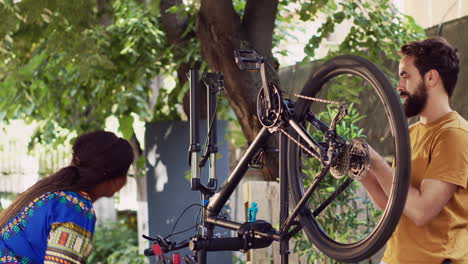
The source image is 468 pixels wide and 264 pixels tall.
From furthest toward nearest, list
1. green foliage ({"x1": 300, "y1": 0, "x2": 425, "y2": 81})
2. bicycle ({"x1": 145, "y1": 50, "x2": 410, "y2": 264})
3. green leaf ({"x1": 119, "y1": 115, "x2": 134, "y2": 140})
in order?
1. green leaf ({"x1": 119, "y1": 115, "x2": 134, "y2": 140})
2. green foliage ({"x1": 300, "y1": 0, "x2": 425, "y2": 81})
3. bicycle ({"x1": 145, "y1": 50, "x2": 410, "y2": 264})

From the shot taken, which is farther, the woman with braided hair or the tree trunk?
the tree trunk

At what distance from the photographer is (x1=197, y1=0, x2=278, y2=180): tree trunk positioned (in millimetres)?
4449

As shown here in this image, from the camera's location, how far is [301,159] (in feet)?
7.56

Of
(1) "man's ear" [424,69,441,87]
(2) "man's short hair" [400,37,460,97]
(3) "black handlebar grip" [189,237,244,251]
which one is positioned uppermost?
(2) "man's short hair" [400,37,460,97]

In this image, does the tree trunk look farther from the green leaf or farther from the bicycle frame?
the green leaf

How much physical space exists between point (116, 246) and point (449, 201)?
7.77m

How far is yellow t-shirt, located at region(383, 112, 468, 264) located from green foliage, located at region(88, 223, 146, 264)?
21.5 feet

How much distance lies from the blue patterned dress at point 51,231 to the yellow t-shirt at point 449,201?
103cm

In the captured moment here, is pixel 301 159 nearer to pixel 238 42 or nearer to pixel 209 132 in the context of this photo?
pixel 209 132

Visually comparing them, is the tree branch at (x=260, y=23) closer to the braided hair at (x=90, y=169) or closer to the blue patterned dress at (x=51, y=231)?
the braided hair at (x=90, y=169)

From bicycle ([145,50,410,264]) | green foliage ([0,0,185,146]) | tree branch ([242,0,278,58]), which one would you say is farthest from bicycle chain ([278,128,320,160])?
green foliage ([0,0,185,146])

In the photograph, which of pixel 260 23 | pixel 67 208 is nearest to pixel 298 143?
pixel 67 208

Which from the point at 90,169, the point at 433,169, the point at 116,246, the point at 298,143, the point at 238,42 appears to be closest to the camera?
the point at 298,143

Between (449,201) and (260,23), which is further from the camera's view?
(260,23)
